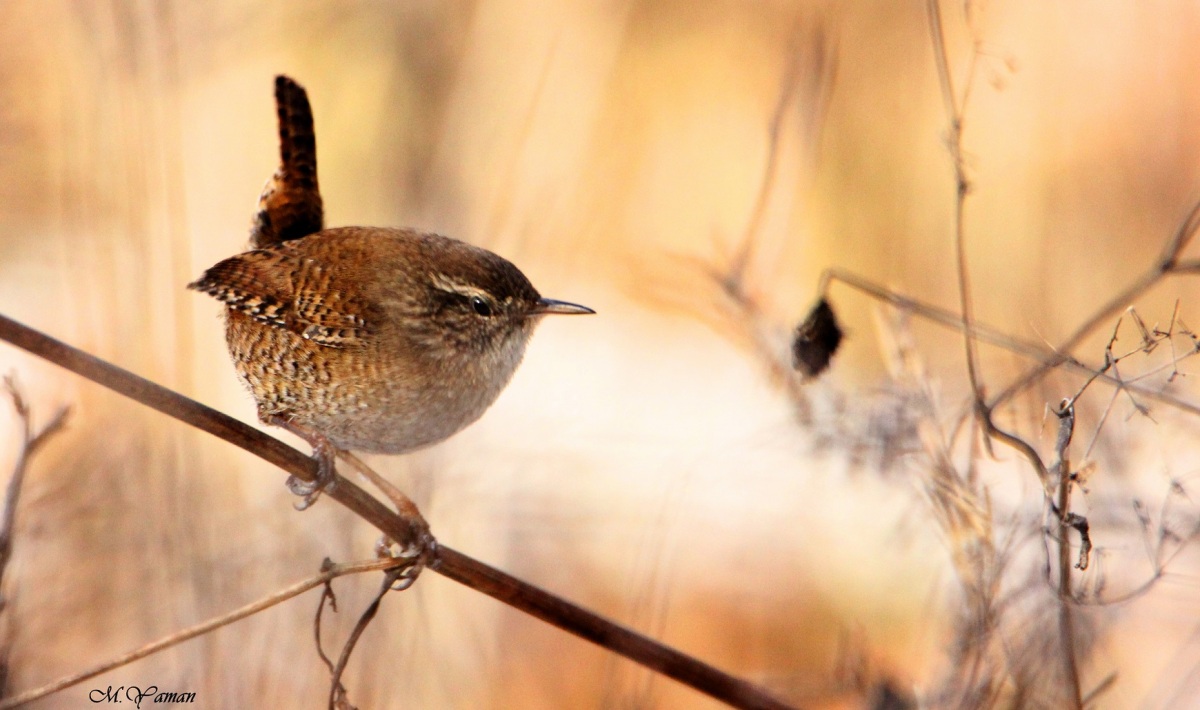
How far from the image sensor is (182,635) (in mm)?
1646

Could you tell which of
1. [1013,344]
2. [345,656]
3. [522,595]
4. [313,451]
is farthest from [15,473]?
[1013,344]

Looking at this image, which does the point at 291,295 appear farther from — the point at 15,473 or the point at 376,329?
the point at 15,473

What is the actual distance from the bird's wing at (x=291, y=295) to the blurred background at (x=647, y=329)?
263mm

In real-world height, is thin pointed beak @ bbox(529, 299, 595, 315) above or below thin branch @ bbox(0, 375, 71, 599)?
above

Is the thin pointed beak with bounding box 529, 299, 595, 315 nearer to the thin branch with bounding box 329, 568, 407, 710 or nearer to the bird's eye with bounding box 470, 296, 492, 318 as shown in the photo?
the bird's eye with bounding box 470, 296, 492, 318

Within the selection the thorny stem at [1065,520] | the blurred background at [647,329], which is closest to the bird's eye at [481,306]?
the blurred background at [647,329]

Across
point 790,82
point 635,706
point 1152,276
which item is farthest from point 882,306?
point 635,706

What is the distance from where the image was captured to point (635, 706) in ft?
7.49

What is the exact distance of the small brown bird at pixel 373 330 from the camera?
256cm

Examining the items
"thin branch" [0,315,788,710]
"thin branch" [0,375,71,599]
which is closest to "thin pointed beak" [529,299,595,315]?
"thin branch" [0,315,788,710]

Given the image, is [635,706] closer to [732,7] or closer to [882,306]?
[882,306]

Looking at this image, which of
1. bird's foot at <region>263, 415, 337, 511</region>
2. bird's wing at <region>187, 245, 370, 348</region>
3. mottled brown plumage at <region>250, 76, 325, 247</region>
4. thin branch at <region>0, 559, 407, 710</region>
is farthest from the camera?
mottled brown plumage at <region>250, 76, 325, 247</region>

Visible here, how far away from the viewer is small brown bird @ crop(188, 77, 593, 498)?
256 cm

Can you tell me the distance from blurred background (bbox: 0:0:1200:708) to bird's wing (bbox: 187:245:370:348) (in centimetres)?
26
